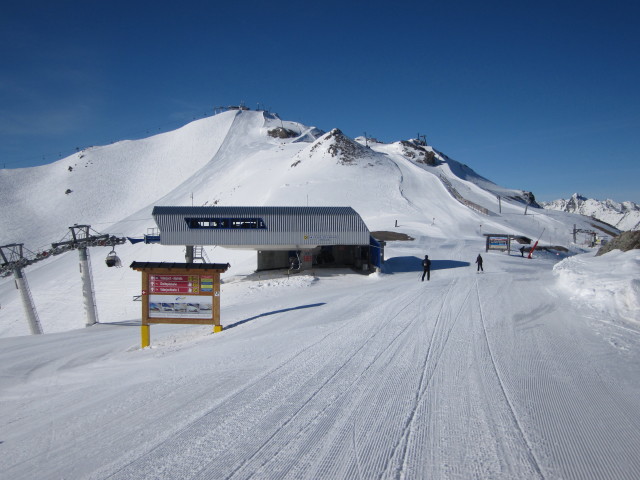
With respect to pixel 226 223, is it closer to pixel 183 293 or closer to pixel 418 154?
pixel 183 293

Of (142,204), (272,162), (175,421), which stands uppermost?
(272,162)

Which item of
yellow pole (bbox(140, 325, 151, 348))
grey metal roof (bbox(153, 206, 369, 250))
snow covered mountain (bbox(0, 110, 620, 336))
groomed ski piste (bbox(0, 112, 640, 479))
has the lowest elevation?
yellow pole (bbox(140, 325, 151, 348))

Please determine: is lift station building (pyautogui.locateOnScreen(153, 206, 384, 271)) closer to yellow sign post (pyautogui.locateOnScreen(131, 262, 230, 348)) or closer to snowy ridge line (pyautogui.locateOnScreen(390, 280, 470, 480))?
yellow sign post (pyautogui.locateOnScreen(131, 262, 230, 348))

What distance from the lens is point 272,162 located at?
93.3 m

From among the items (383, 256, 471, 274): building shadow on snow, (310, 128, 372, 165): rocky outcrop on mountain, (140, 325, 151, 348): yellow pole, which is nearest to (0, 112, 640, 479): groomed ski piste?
(140, 325, 151, 348): yellow pole

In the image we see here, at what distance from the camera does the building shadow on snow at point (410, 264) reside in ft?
94.8

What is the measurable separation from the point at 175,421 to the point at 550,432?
4.96 meters

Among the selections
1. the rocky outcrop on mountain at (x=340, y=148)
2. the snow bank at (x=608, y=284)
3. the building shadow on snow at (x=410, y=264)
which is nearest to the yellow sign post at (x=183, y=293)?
the snow bank at (x=608, y=284)

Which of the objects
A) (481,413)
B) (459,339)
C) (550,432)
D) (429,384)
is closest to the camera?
(550,432)

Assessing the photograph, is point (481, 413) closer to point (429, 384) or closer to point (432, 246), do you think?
point (429, 384)

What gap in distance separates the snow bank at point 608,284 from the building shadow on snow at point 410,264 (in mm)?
11614

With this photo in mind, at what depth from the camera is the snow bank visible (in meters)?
11.3

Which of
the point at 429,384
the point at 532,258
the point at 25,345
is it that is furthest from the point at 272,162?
the point at 429,384

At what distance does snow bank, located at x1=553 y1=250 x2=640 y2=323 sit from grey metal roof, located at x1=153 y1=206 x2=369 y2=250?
534 inches
